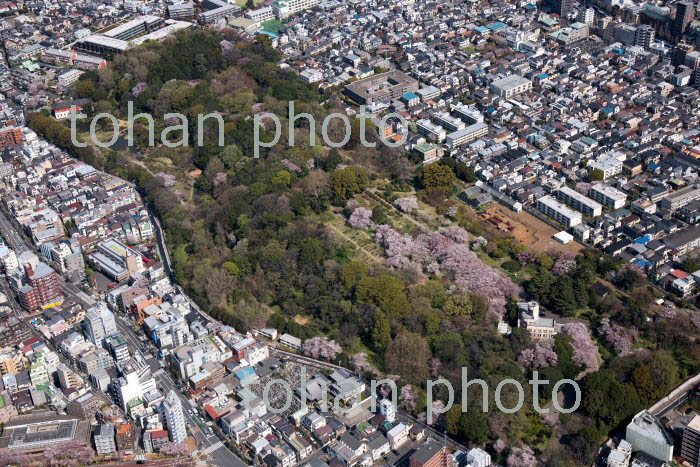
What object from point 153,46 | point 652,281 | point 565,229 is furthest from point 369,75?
point 652,281

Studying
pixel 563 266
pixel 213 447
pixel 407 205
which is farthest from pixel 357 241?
pixel 213 447

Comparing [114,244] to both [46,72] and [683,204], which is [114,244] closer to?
[46,72]

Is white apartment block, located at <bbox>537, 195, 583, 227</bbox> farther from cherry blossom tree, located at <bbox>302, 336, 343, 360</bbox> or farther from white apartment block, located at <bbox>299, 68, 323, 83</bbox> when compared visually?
white apartment block, located at <bbox>299, 68, 323, 83</bbox>

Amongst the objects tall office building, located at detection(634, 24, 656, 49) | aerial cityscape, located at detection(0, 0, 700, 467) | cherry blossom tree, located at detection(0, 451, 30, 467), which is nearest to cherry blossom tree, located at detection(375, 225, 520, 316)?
aerial cityscape, located at detection(0, 0, 700, 467)

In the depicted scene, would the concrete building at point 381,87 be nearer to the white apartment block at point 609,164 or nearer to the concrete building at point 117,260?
the white apartment block at point 609,164

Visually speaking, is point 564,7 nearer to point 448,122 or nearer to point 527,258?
point 448,122
